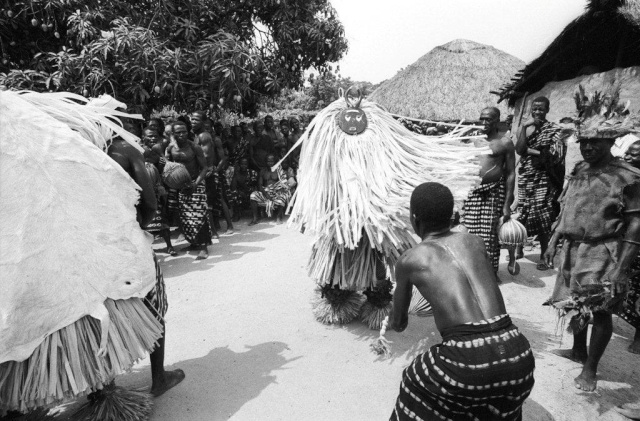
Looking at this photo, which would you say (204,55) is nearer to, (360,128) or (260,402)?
(360,128)

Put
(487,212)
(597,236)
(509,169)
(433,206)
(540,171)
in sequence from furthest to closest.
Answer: (540,171) → (487,212) → (509,169) → (597,236) → (433,206)

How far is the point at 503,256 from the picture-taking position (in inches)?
216

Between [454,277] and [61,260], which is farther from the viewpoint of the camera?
[61,260]

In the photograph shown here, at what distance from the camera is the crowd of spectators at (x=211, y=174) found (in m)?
5.63

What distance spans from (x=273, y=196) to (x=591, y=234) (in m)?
5.83

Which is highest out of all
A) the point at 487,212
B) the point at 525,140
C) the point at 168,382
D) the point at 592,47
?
the point at 592,47

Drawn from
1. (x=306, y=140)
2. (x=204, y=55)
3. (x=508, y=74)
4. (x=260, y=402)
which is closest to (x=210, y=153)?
(x=204, y=55)

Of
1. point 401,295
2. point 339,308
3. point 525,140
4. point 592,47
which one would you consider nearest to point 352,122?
point 339,308

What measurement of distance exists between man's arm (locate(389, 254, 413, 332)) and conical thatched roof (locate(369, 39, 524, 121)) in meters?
10.6

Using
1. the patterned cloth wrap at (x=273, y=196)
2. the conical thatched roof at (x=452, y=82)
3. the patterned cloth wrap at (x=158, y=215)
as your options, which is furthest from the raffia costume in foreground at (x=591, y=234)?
the conical thatched roof at (x=452, y=82)

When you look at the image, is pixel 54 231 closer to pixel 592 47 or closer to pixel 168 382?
pixel 168 382

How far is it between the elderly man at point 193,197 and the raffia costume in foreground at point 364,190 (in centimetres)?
273

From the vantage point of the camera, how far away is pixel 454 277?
1672 mm

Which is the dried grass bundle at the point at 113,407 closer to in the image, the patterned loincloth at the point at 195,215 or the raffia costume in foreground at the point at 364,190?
the raffia costume in foreground at the point at 364,190
